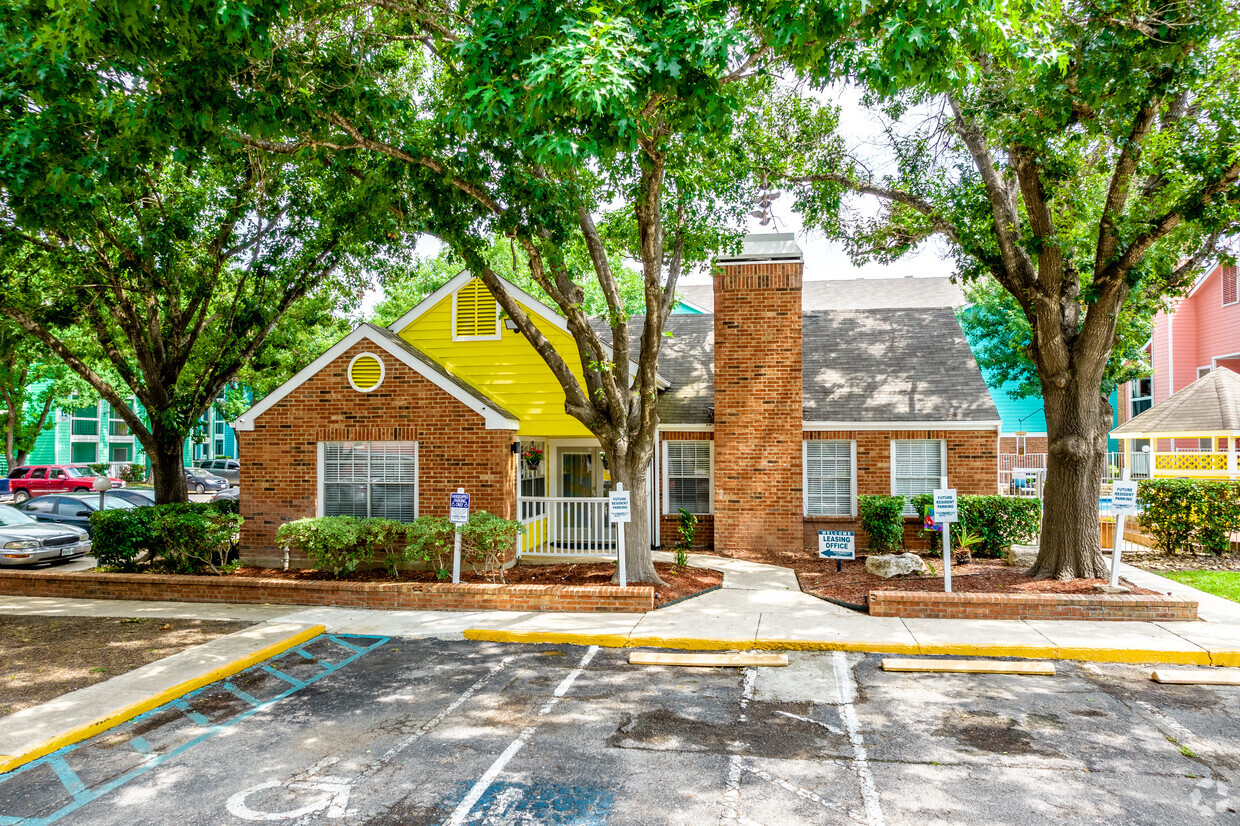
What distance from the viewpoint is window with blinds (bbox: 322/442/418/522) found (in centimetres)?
1310

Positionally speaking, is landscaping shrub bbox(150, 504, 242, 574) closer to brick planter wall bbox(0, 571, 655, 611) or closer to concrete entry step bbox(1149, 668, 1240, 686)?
brick planter wall bbox(0, 571, 655, 611)

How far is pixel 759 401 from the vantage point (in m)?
15.1

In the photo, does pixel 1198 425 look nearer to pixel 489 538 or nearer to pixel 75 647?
pixel 489 538

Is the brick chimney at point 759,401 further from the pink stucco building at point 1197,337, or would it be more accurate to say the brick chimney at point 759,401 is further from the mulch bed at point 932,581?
the pink stucco building at point 1197,337

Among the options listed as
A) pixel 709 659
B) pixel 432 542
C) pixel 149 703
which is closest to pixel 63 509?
pixel 432 542

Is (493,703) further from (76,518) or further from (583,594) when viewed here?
(76,518)

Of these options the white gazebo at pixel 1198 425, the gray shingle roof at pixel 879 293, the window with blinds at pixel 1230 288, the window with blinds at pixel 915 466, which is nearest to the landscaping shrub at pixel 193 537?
the window with blinds at pixel 915 466

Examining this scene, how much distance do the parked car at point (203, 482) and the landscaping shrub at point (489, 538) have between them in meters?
29.0

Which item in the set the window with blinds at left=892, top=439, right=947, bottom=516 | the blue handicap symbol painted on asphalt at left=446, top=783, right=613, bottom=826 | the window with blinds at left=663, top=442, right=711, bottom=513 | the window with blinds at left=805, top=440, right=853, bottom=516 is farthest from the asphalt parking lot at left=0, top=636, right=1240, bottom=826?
the window with blinds at left=663, top=442, right=711, bottom=513

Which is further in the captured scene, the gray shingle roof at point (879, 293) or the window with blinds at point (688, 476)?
the gray shingle roof at point (879, 293)

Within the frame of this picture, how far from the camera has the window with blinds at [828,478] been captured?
607 inches

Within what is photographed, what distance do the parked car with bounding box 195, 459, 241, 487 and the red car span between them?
6.49 meters

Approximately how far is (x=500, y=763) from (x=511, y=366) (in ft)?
34.5

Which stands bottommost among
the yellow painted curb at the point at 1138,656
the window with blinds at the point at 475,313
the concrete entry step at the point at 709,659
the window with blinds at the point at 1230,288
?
the concrete entry step at the point at 709,659
